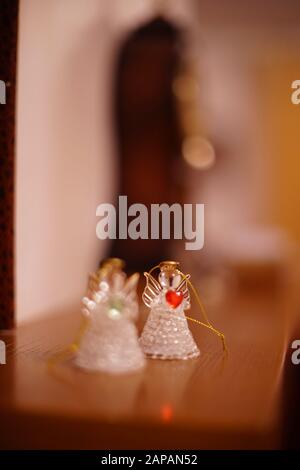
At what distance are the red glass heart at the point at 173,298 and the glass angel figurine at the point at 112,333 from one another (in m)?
0.06

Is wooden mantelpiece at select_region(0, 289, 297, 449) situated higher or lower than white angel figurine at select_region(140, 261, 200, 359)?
lower

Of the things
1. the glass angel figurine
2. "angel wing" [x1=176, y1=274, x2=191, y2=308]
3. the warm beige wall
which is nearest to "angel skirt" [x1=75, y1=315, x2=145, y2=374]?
the glass angel figurine

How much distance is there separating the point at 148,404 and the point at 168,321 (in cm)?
19

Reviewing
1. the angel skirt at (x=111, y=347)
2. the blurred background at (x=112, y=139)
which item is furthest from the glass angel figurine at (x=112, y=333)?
the blurred background at (x=112, y=139)

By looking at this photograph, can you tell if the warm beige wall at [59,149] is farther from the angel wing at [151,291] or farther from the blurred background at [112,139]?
the angel wing at [151,291]

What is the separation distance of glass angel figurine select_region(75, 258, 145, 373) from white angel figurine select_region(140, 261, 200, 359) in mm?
46

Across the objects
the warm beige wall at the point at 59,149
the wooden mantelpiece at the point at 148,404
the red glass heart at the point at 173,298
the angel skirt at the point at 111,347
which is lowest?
the wooden mantelpiece at the point at 148,404

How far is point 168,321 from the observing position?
2.63 ft

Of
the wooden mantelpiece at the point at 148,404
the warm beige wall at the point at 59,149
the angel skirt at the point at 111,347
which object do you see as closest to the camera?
the wooden mantelpiece at the point at 148,404

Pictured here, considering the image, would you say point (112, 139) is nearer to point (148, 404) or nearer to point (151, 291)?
point (151, 291)

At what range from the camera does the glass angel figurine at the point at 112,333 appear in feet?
2.40

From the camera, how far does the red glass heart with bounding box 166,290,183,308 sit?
0.81 m

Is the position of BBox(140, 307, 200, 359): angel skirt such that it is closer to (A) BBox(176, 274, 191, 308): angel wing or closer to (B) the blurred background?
(A) BBox(176, 274, 191, 308): angel wing

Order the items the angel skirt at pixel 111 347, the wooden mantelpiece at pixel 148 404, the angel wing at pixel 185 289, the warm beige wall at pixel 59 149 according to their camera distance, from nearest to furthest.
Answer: the wooden mantelpiece at pixel 148 404 < the angel skirt at pixel 111 347 < the angel wing at pixel 185 289 < the warm beige wall at pixel 59 149
